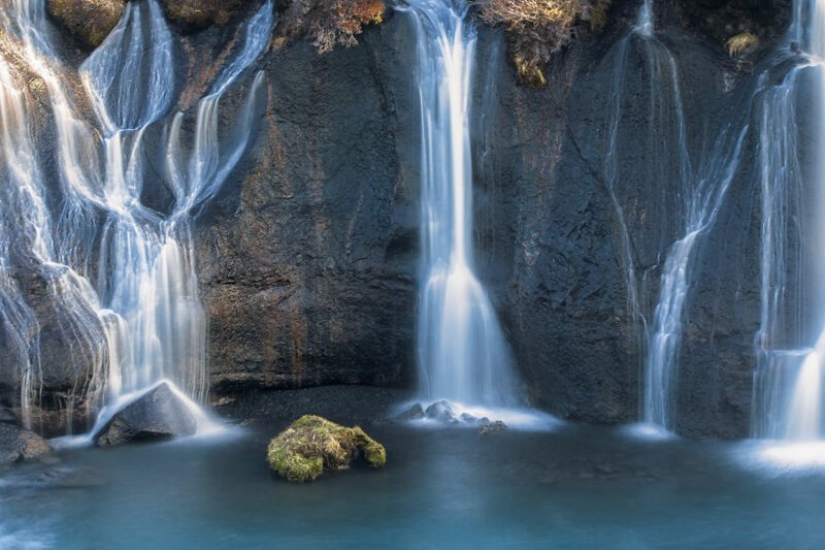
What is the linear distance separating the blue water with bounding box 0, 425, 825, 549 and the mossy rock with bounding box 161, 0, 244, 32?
695 cm

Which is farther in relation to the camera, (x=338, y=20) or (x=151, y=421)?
(x=338, y=20)

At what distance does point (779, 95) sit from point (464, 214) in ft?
15.5

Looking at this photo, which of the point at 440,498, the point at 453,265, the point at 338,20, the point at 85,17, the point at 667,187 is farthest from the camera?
the point at 85,17

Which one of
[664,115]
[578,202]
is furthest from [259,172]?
[664,115]

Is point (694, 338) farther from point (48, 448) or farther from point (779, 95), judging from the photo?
point (48, 448)

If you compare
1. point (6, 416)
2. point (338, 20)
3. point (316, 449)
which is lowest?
point (316, 449)

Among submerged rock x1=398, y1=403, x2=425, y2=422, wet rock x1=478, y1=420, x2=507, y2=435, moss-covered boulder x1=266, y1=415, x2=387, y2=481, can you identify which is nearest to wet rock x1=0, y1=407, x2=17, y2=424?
Answer: moss-covered boulder x1=266, y1=415, x2=387, y2=481

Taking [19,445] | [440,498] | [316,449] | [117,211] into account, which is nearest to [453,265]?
[316,449]

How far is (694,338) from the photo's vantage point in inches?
639

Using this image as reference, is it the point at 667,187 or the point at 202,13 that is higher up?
the point at 202,13

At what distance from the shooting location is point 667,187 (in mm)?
16703

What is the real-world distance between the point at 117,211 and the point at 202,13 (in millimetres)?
3794

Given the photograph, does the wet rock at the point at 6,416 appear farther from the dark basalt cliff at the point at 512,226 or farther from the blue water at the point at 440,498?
the dark basalt cliff at the point at 512,226

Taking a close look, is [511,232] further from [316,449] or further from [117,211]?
[117,211]
